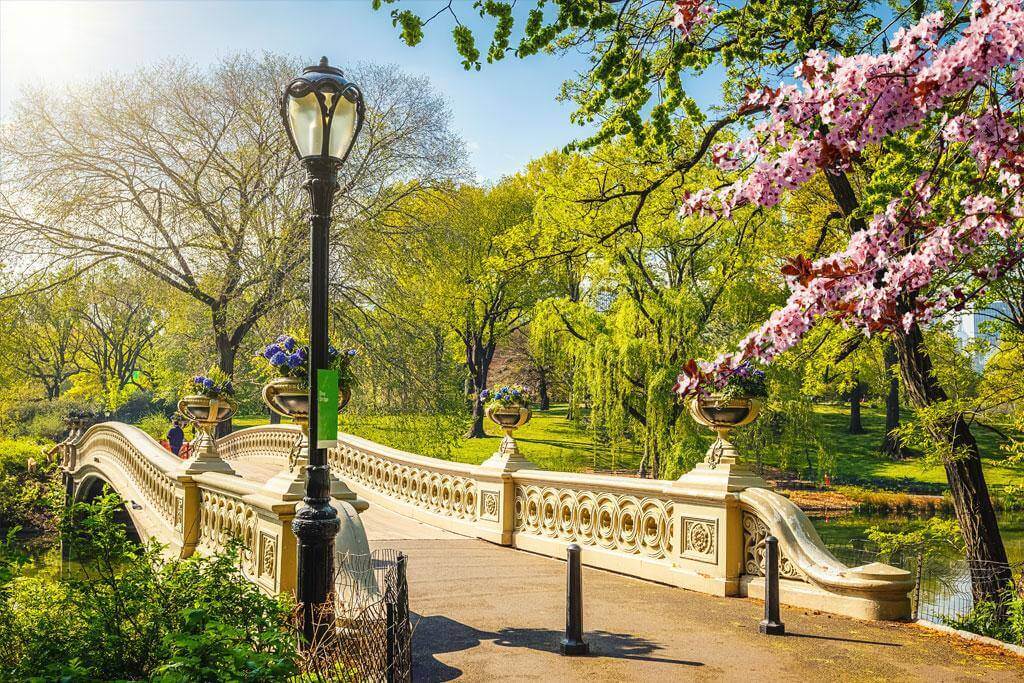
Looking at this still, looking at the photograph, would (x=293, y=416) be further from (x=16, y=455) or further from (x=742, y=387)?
(x=16, y=455)

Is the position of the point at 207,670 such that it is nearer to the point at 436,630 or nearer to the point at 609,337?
the point at 436,630

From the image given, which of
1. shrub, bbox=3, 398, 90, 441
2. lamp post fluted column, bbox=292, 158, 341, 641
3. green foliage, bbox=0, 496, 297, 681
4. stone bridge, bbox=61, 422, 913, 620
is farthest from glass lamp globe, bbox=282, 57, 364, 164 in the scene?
shrub, bbox=3, 398, 90, 441

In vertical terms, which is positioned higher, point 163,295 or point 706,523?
point 163,295

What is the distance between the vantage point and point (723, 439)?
9.53 metres

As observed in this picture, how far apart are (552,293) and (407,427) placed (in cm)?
2255

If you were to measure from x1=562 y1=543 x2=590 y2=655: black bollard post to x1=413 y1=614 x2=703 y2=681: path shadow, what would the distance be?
0.15m

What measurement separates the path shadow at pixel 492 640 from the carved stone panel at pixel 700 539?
2.25 meters

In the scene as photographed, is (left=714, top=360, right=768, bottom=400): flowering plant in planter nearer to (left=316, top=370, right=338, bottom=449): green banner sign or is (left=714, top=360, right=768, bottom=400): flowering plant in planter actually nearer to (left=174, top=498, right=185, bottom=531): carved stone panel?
(left=316, top=370, right=338, bottom=449): green banner sign

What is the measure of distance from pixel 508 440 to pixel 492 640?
6032 millimetres

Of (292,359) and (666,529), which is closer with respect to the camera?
(292,359)

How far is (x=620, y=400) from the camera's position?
25469 millimetres

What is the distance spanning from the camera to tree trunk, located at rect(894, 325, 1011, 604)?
34.0 feet

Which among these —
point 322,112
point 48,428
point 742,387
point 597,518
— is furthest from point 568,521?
point 48,428

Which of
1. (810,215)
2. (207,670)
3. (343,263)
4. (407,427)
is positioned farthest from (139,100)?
(207,670)
